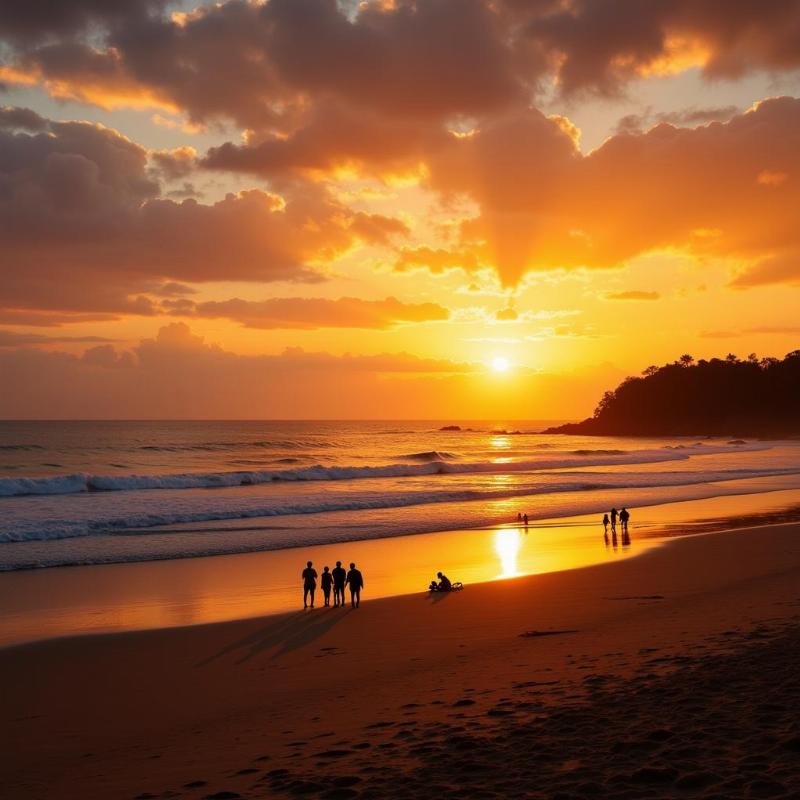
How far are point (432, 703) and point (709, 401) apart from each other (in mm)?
170553

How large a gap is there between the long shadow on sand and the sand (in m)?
0.06

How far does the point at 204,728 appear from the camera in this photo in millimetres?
9398

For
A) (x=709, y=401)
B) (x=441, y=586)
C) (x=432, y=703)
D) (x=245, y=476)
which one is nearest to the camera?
(x=432, y=703)

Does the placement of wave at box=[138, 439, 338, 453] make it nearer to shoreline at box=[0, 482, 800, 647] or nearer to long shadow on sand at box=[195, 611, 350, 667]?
shoreline at box=[0, 482, 800, 647]

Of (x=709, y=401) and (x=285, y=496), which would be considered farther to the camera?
(x=709, y=401)

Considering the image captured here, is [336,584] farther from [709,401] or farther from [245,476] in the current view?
[709,401]

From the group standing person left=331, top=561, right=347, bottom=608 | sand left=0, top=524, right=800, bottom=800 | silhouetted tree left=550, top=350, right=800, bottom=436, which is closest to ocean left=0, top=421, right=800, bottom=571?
standing person left=331, top=561, right=347, bottom=608

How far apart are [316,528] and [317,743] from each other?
891 inches

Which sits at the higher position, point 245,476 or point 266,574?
point 245,476

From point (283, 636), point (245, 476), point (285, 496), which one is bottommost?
point (283, 636)

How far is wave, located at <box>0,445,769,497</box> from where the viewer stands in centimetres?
4972

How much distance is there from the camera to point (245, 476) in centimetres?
5584

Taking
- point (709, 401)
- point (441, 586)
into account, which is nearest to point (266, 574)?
point (441, 586)

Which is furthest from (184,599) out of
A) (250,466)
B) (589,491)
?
(250,466)
